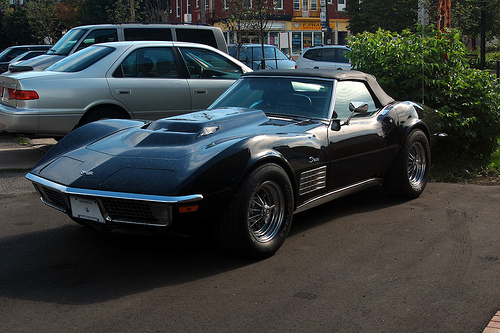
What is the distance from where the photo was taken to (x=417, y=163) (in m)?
6.32

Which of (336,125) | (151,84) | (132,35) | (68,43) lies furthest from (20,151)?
(336,125)

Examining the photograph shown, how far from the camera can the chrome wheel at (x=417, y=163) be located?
20.4ft

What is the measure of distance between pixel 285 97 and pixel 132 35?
250 inches

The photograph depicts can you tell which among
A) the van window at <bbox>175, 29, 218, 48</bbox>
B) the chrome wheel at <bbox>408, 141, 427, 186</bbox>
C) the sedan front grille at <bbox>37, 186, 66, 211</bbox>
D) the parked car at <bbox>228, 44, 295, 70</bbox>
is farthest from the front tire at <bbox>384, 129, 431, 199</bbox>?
the parked car at <bbox>228, 44, 295, 70</bbox>

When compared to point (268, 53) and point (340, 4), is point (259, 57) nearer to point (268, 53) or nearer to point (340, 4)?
point (268, 53)

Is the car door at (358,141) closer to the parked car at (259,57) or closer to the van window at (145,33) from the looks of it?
the van window at (145,33)

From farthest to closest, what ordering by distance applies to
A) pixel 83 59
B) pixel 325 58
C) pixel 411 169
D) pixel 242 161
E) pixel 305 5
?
pixel 305 5
pixel 325 58
pixel 83 59
pixel 411 169
pixel 242 161

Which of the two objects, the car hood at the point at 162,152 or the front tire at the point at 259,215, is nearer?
the car hood at the point at 162,152

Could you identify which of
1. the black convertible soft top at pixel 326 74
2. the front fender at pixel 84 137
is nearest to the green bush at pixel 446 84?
the black convertible soft top at pixel 326 74

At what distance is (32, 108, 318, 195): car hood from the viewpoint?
3820 mm

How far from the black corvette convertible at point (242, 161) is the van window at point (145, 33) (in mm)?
5550

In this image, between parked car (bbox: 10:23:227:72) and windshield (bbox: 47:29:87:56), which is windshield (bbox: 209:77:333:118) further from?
windshield (bbox: 47:29:87:56)

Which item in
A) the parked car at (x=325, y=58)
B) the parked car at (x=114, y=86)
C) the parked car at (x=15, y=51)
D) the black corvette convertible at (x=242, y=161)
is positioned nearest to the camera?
the black corvette convertible at (x=242, y=161)

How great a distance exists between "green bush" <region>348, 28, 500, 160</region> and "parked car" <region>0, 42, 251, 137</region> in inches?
92.2
